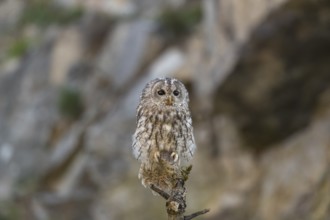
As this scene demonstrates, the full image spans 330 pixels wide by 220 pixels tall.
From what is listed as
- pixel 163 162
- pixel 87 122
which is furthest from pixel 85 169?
pixel 163 162

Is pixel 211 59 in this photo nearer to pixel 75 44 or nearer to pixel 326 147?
pixel 326 147

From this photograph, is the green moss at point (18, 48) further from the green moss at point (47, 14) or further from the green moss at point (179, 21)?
the green moss at point (179, 21)

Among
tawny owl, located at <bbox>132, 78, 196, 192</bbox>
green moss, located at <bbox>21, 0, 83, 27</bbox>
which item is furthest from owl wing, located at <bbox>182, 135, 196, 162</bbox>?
green moss, located at <bbox>21, 0, 83, 27</bbox>

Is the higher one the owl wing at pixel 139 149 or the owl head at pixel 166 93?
the owl head at pixel 166 93

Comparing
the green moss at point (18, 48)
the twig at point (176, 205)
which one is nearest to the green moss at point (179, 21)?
the green moss at point (18, 48)

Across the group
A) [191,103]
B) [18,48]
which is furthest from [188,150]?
[18,48]

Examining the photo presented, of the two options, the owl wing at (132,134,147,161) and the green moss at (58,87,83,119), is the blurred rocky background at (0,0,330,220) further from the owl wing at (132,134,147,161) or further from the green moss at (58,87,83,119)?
the owl wing at (132,134,147,161)
